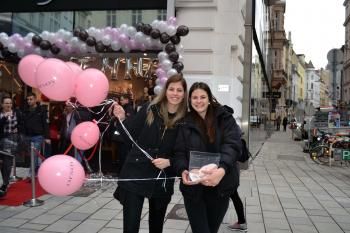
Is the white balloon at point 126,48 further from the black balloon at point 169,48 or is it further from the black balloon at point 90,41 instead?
the black balloon at point 169,48

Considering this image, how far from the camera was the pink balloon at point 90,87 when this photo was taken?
4.20 m

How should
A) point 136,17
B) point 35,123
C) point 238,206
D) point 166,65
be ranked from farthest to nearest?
1. point 136,17
2. point 166,65
3. point 35,123
4. point 238,206

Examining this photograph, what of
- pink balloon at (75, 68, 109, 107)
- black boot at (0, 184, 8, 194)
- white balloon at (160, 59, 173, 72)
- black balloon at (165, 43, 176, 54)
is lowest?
black boot at (0, 184, 8, 194)

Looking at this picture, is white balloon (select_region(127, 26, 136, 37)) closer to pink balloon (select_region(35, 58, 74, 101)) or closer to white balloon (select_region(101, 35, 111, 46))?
white balloon (select_region(101, 35, 111, 46))

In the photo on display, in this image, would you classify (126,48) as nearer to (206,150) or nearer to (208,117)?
(208,117)

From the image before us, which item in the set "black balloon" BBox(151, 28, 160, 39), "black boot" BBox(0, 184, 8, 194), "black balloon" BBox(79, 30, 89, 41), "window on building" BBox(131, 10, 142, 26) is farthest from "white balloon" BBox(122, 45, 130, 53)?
"black boot" BBox(0, 184, 8, 194)

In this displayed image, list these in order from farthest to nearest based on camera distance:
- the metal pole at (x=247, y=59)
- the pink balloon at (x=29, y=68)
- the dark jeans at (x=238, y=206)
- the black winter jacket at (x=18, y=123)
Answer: the metal pole at (x=247, y=59) → the black winter jacket at (x=18, y=123) → the dark jeans at (x=238, y=206) → the pink balloon at (x=29, y=68)

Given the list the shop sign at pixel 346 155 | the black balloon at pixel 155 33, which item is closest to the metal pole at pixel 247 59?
the shop sign at pixel 346 155

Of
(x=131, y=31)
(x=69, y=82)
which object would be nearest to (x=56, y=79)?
(x=69, y=82)

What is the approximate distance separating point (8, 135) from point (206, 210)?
5674 millimetres

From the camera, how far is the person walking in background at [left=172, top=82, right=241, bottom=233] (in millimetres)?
3504

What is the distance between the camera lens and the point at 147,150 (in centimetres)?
385

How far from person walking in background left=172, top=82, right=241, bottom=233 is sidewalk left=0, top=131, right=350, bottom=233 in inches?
95.2

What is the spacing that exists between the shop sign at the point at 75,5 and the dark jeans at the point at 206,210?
853 centimetres
